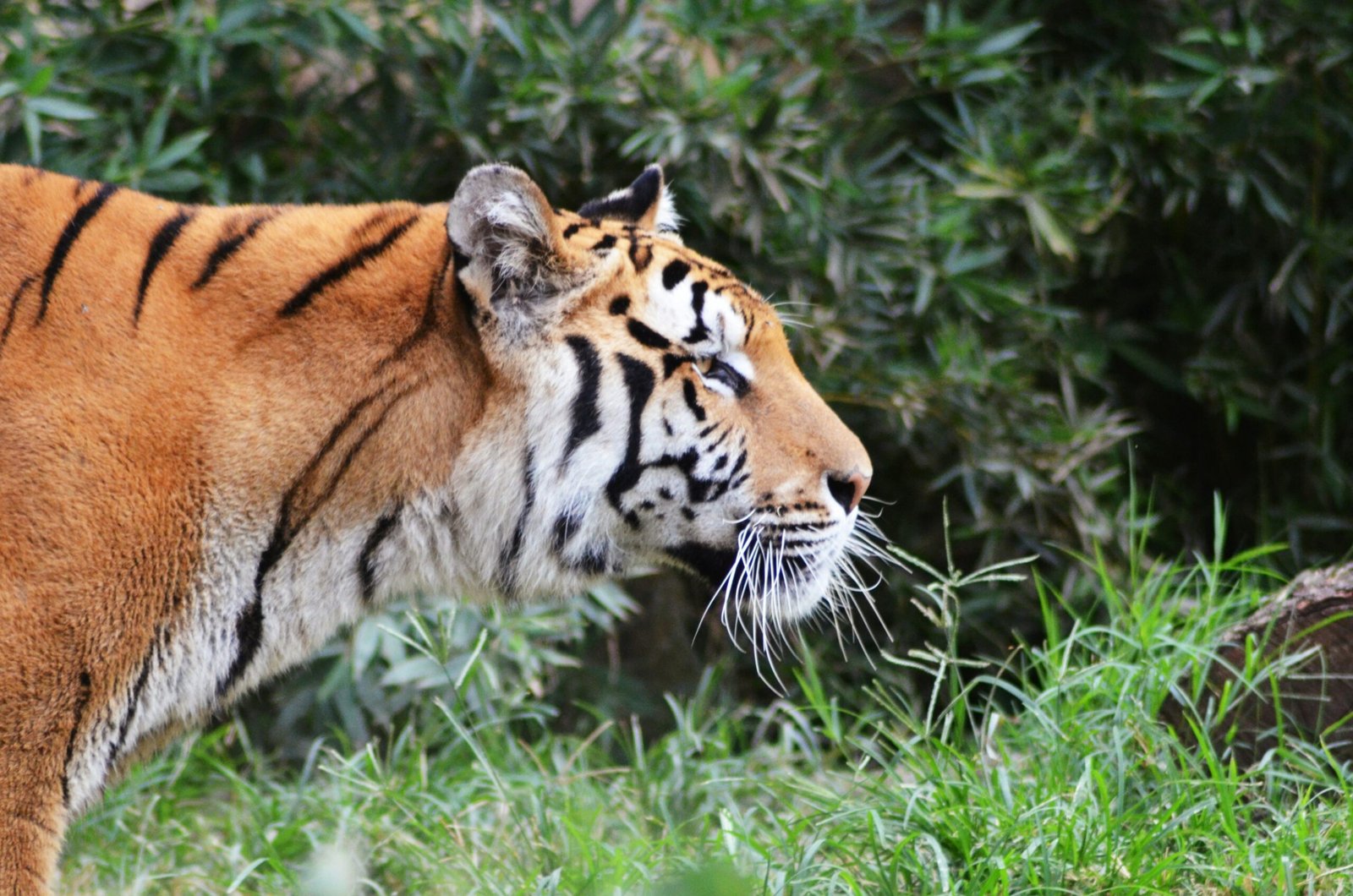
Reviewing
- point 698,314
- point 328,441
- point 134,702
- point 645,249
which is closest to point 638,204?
point 645,249

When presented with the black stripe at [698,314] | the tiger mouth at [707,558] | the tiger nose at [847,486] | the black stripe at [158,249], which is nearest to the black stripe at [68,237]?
the black stripe at [158,249]

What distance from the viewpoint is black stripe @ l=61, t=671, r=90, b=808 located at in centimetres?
220

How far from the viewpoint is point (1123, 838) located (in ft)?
7.81

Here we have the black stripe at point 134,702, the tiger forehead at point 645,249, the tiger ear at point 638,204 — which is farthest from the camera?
the tiger ear at point 638,204

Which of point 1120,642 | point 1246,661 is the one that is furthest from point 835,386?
point 1246,661

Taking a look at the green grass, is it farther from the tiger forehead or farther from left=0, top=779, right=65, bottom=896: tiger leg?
the tiger forehead

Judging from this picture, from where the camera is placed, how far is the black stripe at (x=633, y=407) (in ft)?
8.33

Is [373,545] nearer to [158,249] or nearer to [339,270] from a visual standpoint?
[339,270]

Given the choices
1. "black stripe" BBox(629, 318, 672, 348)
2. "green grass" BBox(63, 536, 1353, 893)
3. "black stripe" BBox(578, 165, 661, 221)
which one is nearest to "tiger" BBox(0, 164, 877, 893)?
"black stripe" BBox(629, 318, 672, 348)

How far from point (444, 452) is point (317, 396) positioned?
0.79ft

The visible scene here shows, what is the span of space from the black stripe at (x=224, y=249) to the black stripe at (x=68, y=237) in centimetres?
22

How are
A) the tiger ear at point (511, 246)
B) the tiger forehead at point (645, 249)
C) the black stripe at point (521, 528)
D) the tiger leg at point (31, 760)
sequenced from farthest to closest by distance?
the tiger forehead at point (645, 249)
the black stripe at point (521, 528)
the tiger ear at point (511, 246)
the tiger leg at point (31, 760)

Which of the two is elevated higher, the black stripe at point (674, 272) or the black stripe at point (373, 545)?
the black stripe at point (674, 272)

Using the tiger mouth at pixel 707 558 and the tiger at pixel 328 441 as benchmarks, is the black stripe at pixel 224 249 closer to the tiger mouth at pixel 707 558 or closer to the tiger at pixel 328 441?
the tiger at pixel 328 441
